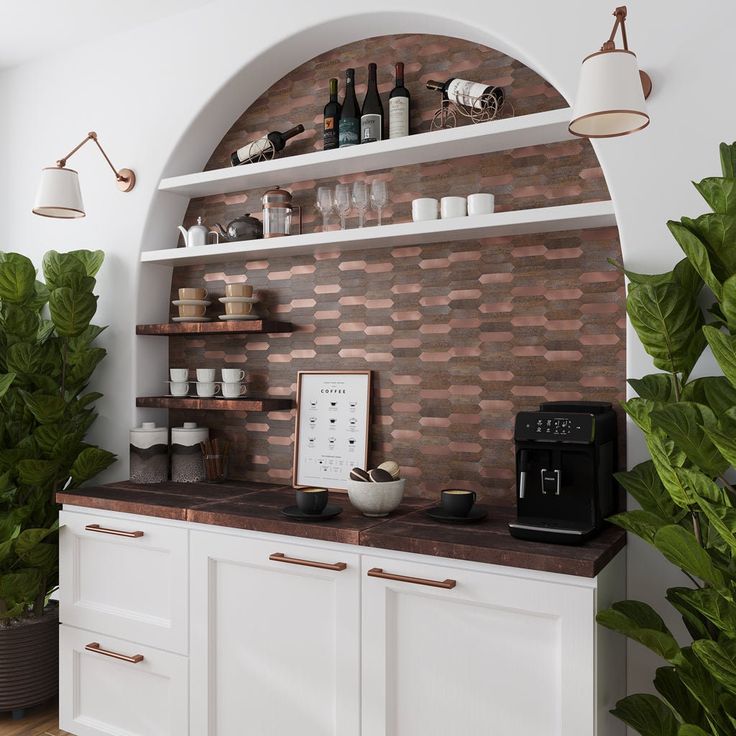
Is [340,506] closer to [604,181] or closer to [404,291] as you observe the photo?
[404,291]

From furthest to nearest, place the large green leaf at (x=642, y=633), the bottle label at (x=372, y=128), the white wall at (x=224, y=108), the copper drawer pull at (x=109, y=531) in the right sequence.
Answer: the bottle label at (x=372, y=128), the copper drawer pull at (x=109, y=531), the white wall at (x=224, y=108), the large green leaf at (x=642, y=633)

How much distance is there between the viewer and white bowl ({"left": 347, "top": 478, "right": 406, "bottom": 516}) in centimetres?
233

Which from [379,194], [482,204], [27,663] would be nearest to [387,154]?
[379,194]

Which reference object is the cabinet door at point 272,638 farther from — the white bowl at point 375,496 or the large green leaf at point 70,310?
the large green leaf at point 70,310

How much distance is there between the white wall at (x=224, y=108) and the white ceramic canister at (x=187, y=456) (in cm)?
27

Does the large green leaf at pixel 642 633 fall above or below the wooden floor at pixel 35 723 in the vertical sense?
above

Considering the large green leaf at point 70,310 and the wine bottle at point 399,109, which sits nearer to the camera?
the wine bottle at point 399,109

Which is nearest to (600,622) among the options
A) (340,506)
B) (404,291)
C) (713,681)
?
(713,681)

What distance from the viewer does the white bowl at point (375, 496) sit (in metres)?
2.33

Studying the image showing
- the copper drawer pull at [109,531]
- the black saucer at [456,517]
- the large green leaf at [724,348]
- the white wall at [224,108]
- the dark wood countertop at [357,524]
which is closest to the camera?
the large green leaf at [724,348]

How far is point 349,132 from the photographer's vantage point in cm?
275

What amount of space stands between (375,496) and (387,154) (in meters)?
1.21

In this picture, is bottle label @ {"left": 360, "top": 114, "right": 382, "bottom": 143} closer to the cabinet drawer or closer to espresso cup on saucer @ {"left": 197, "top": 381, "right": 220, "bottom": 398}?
espresso cup on saucer @ {"left": 197, "top": 381, "right": 220, "bottom": 398}

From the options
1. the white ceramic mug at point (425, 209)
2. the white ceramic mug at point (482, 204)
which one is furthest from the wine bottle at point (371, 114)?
the white ceramic mug at point (482, 204)
